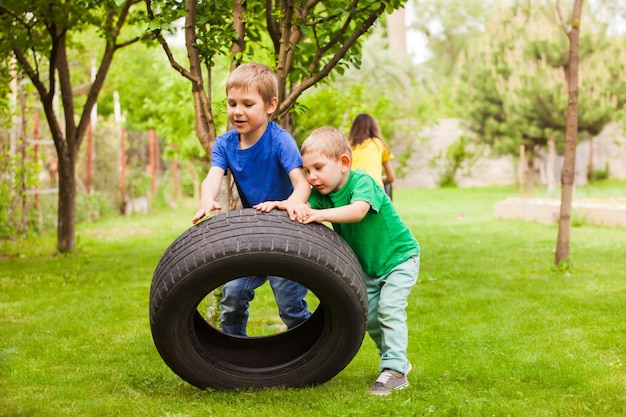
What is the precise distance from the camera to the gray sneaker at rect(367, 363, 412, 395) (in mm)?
3961

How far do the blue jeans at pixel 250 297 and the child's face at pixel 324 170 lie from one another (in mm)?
600

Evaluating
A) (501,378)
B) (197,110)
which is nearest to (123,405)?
(501,378)

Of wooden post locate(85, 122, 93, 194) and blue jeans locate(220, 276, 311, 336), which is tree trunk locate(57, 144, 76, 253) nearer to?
wooden post locate(85, 122, 93, 194)

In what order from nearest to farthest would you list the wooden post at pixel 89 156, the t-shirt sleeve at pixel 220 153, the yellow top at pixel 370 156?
the t-shirt sleeve at pixel 220 153
the yellow top at pixel 370 156
the wooden post at pixel 89 156

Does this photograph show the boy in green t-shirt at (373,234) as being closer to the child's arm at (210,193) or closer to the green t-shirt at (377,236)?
the green t-shirt at (377,236)

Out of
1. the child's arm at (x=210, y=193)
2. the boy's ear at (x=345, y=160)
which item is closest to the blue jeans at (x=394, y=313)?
the boy's ear at (x=345, y=160)

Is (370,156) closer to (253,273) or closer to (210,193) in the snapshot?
(210,193)

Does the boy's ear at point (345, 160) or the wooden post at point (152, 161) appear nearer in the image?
the boy's ear at point (345, 160)

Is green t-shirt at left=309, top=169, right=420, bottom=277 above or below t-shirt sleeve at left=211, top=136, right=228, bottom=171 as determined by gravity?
below

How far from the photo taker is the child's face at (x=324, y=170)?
3.98 metres

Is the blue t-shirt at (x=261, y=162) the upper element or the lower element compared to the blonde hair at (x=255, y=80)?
lower

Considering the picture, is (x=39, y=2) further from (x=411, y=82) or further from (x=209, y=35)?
(x=411, y=82)

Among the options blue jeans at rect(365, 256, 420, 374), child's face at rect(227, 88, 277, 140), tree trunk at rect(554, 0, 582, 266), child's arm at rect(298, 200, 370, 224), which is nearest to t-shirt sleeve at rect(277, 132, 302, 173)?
child's face at rect(227, 88, 277, 140)

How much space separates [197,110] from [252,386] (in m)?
2.18
